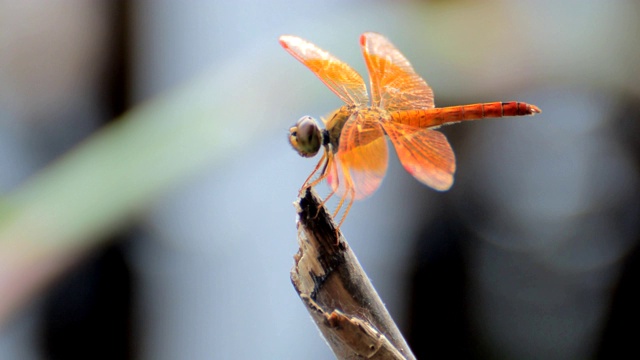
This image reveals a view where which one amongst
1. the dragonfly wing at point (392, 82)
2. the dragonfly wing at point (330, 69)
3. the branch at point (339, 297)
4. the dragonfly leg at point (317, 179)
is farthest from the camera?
the dragonfly wing at point (392, 82)

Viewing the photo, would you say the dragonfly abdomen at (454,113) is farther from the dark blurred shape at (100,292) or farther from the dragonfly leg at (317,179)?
the dark blurred shape at (100,292)

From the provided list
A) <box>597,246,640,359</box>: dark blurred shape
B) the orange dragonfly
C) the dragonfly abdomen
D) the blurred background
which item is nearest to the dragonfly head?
the orange dragonfly

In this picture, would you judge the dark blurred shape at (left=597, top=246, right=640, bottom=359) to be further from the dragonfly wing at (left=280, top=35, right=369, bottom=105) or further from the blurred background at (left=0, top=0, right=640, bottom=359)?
the dragonfly wing at (left=280, top=35, right=369, bottom=105)

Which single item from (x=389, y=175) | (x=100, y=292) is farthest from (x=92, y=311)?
(x=389, y=175)

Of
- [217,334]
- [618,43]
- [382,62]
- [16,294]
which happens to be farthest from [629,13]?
[16,294]

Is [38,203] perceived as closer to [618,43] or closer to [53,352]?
[53,352]

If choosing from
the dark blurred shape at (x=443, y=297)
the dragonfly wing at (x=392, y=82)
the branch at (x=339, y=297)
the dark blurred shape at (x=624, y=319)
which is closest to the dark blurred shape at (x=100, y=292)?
the dark blurred shape at (x=443, y=297)
